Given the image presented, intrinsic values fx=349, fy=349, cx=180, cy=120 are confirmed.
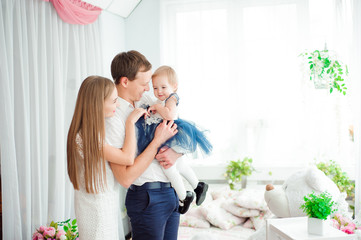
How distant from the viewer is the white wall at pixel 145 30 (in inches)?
148

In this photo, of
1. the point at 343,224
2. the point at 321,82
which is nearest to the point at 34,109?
the point at 343,224

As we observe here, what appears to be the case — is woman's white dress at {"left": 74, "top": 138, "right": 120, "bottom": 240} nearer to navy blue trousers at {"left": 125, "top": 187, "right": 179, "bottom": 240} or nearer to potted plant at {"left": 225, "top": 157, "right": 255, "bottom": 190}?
navy blue trousers at {"left": 125, "top": 187, "right": 179, "bottom": 240}

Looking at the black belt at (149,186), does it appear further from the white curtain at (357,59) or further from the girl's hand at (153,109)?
the white curtain at (357,59)

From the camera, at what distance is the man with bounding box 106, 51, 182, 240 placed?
1.46 metres

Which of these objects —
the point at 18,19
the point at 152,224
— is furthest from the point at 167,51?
the point at 152,224

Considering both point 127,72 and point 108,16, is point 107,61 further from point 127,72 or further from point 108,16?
point 127,72

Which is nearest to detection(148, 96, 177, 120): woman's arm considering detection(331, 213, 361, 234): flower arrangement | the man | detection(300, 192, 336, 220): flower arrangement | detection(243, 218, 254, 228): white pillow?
the man

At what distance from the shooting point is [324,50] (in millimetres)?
3273

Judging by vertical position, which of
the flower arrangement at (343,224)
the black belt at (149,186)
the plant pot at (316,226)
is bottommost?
the flower arrangement at (343,224)

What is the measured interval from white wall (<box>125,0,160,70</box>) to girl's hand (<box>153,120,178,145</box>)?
2.23 metres

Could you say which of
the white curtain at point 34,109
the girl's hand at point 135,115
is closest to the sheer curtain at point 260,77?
the white curtain at point 34,109

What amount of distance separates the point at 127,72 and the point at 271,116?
2410mm

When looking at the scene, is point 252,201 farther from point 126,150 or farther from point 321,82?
point 126,150

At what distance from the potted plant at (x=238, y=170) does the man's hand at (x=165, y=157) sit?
2122 millimetres
